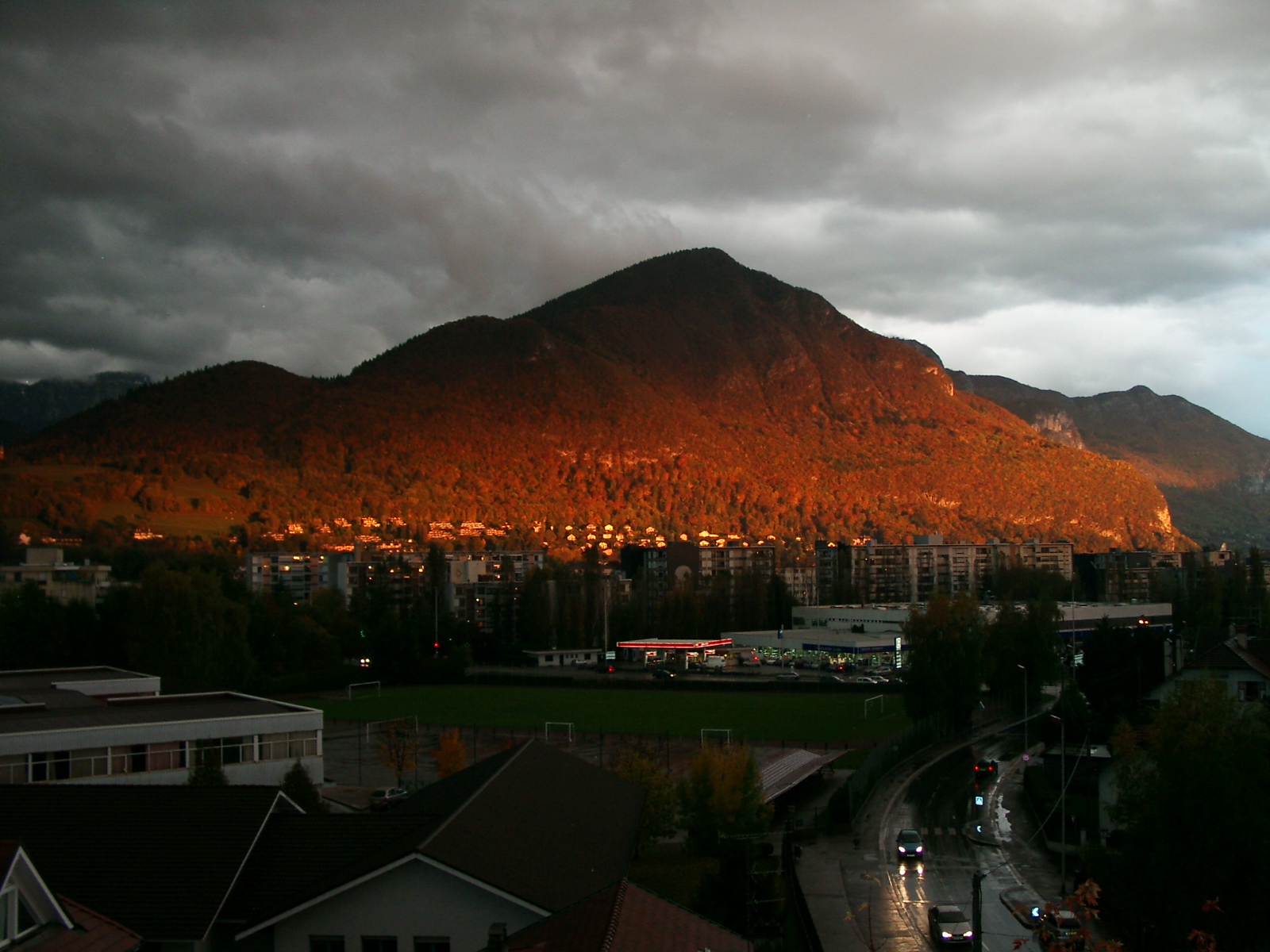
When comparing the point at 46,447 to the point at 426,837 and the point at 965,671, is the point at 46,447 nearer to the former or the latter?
the point at 965,671

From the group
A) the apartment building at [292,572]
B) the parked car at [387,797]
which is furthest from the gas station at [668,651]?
the parked car at [387,797]

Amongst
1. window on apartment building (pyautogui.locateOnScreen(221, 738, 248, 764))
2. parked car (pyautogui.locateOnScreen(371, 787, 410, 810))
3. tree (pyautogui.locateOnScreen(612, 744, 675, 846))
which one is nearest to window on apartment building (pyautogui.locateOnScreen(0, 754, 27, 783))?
window on apartment building (pyautogui.locateOnScreen(221, 738, 248, 764))

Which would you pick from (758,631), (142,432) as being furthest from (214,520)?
(758,631)

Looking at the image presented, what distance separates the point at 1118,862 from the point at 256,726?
2332 cm

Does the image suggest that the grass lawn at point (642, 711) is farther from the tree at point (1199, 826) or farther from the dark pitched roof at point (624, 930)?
the dark pitched roof at point (624, 930)

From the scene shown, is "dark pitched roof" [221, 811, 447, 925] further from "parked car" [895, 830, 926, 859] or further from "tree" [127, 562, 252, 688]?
"tree" [127, 562, 252, 688]

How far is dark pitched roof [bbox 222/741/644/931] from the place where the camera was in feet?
46.4

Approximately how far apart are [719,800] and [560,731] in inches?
932

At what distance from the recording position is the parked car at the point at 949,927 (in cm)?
1958

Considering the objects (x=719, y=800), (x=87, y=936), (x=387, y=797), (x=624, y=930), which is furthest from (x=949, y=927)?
(x=387, y=797)

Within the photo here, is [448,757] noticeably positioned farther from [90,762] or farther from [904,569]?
[904,569]

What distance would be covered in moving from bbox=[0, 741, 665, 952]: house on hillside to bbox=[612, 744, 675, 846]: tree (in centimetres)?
874

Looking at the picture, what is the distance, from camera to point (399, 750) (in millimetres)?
36031

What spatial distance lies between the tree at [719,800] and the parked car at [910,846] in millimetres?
3295
